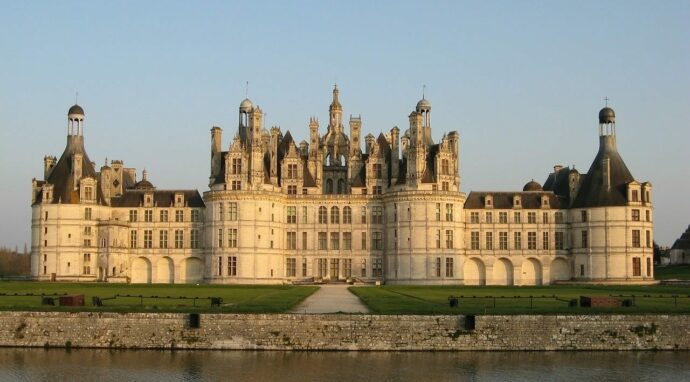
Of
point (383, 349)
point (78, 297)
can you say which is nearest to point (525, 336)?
point (383, 349)

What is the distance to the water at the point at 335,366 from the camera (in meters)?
36.2

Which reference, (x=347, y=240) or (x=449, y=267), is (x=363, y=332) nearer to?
(x=449, y=267)

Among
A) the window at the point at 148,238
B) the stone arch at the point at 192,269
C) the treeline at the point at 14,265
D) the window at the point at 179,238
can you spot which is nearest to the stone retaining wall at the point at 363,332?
the stone arch at the point at 192,269

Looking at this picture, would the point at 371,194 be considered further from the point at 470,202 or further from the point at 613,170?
the point at 613,170

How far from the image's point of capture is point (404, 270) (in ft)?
301

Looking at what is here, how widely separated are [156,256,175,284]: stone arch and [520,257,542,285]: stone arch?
34491 millimetres

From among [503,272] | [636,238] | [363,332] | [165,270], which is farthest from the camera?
[165,270]

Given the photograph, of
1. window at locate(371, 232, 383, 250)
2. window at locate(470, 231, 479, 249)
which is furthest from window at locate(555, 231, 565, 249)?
window at locate(371, 232, 383, 250)

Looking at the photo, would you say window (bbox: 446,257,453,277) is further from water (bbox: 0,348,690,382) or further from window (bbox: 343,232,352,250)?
water (bbox: 0,348,690,382)

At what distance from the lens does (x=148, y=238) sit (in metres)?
97.2

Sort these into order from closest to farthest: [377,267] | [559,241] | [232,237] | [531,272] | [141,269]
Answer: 1. [232,237]
2. [377,267]
3. [559,241]
4. [531,272]
5. [141,269]

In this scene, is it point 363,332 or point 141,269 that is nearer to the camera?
point 363,332

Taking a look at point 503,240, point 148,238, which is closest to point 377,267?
point 503,240

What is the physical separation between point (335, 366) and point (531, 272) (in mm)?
60996
